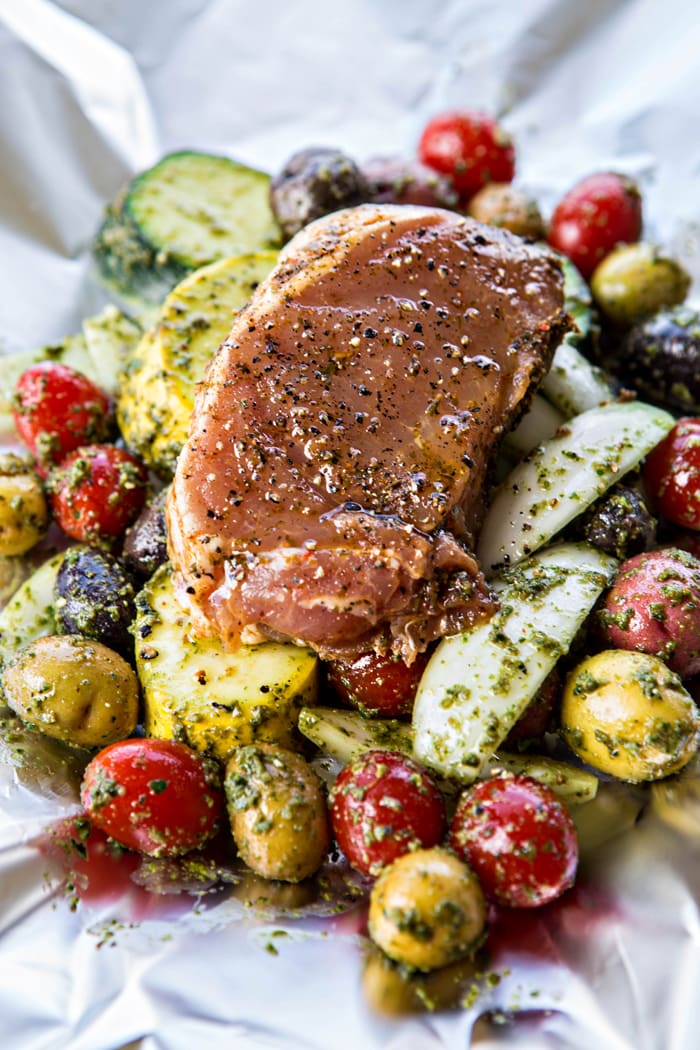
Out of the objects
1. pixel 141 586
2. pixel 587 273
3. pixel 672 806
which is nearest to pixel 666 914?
pixel 672 806

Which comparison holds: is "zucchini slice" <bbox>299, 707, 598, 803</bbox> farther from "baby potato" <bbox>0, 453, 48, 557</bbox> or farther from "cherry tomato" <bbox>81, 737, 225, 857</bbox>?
"baby potato" <bbox>0, 453, 48, 557</bbox>

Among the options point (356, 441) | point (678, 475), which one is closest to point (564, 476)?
point (678, 475)

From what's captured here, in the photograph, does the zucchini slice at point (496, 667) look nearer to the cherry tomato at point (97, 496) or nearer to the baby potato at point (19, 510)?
the cherry tomato at point (97, 496)

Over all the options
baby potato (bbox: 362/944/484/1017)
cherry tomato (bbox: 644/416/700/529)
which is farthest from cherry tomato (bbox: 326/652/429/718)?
cherry tomato (bbox: 644/416/700/529)

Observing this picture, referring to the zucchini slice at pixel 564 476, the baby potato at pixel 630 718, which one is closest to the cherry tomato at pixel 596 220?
the zucchini slice at pixel 564 476

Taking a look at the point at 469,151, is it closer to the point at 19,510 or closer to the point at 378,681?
the point at 19,510
